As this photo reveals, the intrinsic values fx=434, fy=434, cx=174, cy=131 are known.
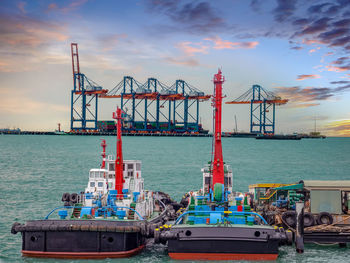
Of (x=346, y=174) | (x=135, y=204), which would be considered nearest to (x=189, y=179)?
(x=346, y=174)

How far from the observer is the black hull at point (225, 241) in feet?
60.7

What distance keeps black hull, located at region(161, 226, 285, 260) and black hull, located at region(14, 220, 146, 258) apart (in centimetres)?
214

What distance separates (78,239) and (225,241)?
6.51 meters

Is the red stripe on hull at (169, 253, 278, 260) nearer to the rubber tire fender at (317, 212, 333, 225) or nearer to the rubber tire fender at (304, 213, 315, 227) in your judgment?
the rubber tire fender at (304, 213, 315, 227)

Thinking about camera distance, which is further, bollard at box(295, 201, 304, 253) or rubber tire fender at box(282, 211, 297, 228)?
rubber tire fender at box(282, 211, 297, 228)

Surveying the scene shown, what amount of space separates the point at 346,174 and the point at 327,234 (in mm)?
54637

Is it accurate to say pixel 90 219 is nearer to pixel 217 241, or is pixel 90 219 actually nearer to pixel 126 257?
pixel 126 257

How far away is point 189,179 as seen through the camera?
198ft

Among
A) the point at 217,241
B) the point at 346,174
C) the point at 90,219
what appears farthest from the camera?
the point at 346,174

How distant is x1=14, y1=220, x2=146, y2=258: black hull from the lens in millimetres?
19219

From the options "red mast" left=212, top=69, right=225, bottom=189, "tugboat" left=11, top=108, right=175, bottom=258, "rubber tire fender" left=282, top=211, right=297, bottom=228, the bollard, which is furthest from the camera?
"red mast" left=212, top=69, right=225, bottom=189

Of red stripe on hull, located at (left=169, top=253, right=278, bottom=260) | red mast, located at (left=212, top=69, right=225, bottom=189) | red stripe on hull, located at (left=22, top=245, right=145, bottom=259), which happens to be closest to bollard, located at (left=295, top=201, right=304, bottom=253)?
red stripe on hull, located at (left=169, top=253, right=278, bottom=260)

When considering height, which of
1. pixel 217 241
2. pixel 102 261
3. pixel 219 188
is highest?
pixel 219 188

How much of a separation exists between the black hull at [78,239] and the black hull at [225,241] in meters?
2.14
